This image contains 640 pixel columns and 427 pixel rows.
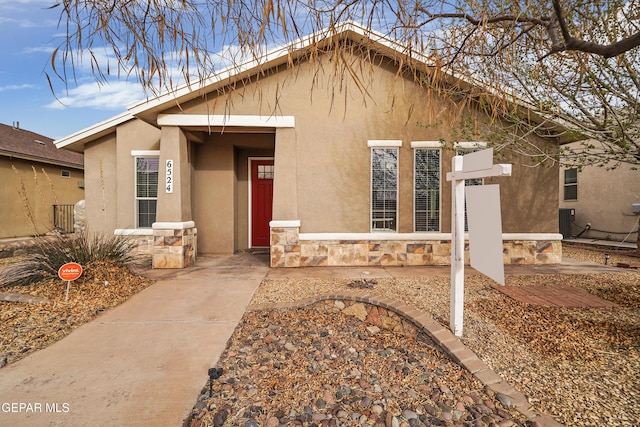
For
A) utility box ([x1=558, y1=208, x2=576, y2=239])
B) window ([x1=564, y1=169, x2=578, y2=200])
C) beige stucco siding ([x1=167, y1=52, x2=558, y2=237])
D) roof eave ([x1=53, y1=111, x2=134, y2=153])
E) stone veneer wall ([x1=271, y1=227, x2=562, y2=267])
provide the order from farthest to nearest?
window ([x1=564, y1=169, x2=578, y2=200])
utility box ([x1=558, y1=208, x2=576, y2=239])
roof eave ([x1=53, y1=111, x2=134, y2=153])
stone veneer wall ([x1=271, y1=227, x2=562, y2=267])
beige stucco siding ([x1=167, y1=52, x2=558, y2=237])

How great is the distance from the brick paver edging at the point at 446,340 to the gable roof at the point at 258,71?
2.44 meters

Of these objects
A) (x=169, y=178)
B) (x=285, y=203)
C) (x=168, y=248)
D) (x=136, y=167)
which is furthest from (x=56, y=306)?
(x=136, y=167)

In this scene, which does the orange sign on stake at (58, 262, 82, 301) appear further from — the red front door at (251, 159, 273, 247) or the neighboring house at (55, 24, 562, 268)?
the red front door at (251, 159, 273, 247)

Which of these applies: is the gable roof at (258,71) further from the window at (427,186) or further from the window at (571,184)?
the window at (571,184)

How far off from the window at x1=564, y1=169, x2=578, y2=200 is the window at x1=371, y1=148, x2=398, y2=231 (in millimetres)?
10580

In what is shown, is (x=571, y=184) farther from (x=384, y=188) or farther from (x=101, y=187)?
(x=101, y=187)

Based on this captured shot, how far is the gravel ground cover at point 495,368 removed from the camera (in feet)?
6.84

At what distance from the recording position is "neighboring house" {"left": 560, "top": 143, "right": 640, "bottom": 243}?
1074 centimetres

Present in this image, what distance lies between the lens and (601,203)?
458 inches

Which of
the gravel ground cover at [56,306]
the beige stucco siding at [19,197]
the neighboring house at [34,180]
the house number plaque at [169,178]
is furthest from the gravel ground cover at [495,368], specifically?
the beige stucco siding at [19,197]

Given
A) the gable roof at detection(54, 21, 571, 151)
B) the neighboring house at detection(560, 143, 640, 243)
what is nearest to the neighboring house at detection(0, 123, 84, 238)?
the gable roof at detection(54, 21, 571, 151)

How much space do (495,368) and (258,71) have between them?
3054 mm

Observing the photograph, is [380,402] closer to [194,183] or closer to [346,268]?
[346,268]

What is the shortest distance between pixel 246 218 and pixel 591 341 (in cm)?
738
